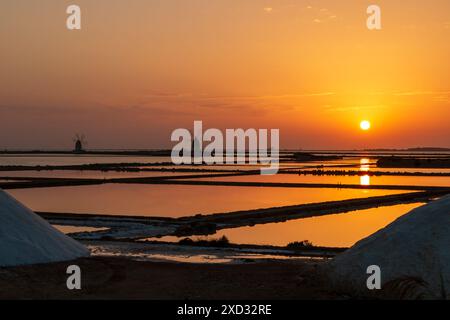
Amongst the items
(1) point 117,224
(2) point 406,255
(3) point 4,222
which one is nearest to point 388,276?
(2) point 406,255

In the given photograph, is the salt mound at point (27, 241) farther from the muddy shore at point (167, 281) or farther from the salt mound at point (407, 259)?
the salt mound at point (407, 259)

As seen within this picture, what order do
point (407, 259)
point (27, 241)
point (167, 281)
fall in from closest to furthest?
point (407, 259)
point (167, 281)
point (27, 241)

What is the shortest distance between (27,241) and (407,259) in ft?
18.7

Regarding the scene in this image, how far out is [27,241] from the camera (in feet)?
34.8

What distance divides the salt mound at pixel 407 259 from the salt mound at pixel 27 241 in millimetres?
4274

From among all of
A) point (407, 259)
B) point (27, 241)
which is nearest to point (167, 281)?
point (27, 241)

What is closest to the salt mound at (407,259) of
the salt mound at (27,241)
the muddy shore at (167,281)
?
the muddy shore at (167,281)

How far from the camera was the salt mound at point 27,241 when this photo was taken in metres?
10.2

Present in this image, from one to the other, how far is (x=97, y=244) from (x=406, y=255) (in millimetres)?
6704

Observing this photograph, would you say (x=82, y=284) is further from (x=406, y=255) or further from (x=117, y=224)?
(x=117, y=224)

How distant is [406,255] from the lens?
8242 mm

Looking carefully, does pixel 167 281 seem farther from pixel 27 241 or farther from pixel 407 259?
pixel 407 259

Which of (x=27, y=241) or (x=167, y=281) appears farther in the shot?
(x=27, y=241)
